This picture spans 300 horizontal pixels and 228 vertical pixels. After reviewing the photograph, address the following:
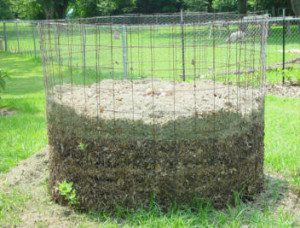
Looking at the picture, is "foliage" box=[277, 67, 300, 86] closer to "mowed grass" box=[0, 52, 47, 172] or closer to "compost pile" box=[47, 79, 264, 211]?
"mowed grass" box=[0, 52, 47, 172]

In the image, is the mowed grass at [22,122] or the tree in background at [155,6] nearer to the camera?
the mowed grass at [22,122]

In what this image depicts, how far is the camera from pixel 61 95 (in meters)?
5.77

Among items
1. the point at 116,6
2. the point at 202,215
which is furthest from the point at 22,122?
the point at 116,6

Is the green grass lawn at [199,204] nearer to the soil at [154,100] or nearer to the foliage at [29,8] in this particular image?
the soil at [154,100]

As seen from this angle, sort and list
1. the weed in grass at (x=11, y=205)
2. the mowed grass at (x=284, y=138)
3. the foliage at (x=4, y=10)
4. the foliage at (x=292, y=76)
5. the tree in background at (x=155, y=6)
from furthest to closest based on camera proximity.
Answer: the foliage at (x=4, y=10), the tree in background at (x=155, y=6), the foliage at (x=292, y=76), the mowed grass at (x=284, y=138), the weed in grass at (x=11, y=205)

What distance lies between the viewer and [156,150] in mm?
5039

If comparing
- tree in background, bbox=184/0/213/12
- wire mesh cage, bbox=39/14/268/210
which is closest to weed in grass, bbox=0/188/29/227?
wire mesh cage, bbox=39/14/268/210

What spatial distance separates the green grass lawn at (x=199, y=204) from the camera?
496cm

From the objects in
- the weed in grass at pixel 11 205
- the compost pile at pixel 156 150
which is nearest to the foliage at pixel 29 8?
the weed in grass at pixel 11 205

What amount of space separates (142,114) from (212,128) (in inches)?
27.8

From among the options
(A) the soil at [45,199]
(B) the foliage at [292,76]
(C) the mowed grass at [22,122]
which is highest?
(B) the foliage at [292,76]

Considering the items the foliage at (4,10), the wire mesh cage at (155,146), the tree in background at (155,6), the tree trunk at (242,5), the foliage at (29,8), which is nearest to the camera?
the wire mesh cage at (155,146)

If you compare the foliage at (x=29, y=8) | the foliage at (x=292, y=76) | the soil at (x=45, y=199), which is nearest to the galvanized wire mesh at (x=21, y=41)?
the foliage at (x=292, y=76)

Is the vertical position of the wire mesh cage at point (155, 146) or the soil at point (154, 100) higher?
the soil at point (154, 100)
